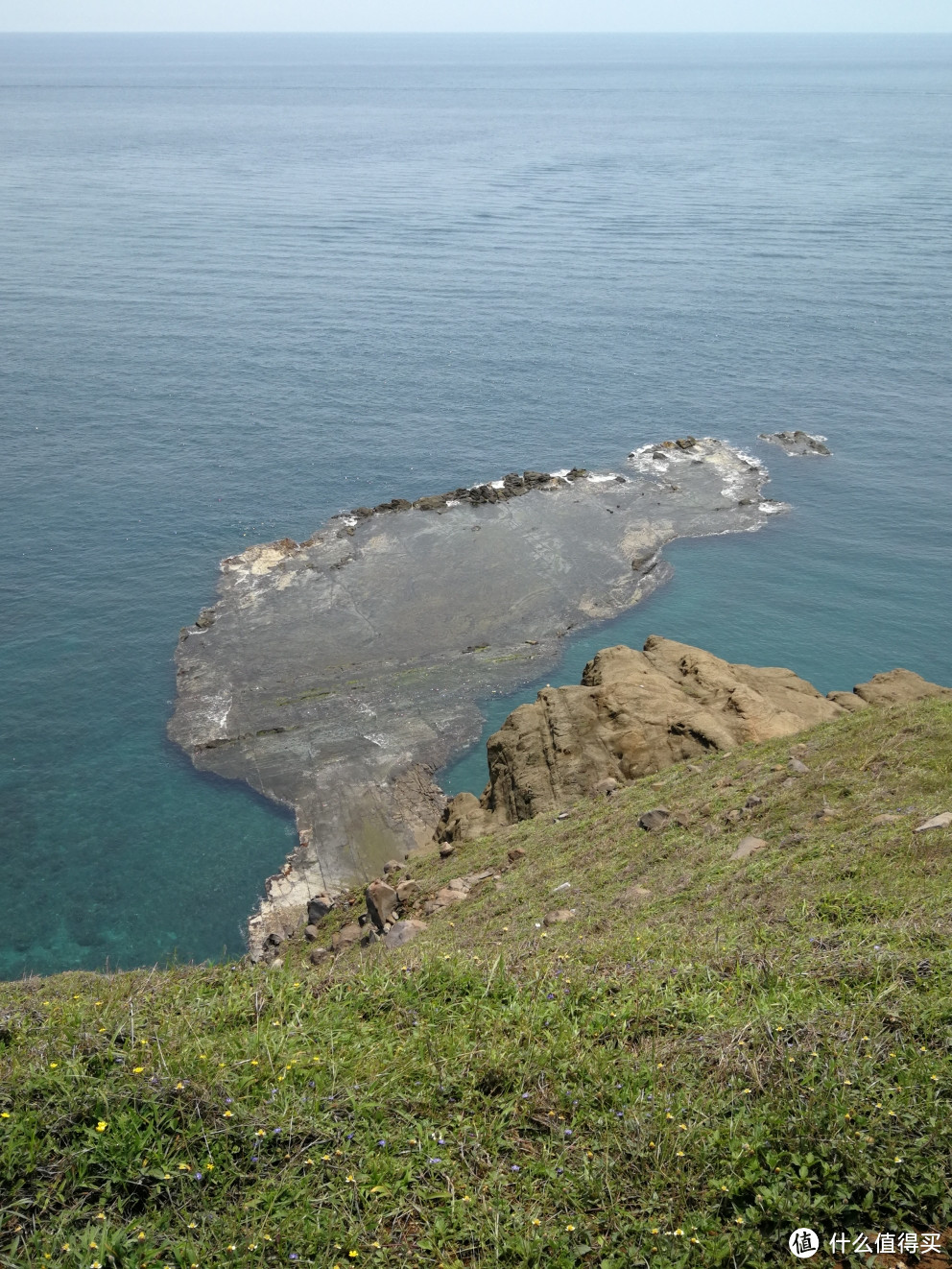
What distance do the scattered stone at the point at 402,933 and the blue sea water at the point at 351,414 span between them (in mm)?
12521

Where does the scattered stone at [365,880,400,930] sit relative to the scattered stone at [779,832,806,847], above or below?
below

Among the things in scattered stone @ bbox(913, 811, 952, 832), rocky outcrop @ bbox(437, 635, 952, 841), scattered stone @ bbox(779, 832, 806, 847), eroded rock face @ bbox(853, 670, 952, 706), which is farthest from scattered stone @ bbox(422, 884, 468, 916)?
eroded rock face @ bbox(853, 670, 952, 706)

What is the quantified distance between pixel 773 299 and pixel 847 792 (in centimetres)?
8873

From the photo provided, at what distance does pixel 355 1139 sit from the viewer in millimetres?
12039

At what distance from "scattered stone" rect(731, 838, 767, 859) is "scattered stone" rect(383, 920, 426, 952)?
7.54 meters

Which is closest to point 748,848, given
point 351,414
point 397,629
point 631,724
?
point 631,724

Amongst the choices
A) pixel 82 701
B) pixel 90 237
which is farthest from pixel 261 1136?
pixel 90 237

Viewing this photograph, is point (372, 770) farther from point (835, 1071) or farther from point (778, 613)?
point (835, 1071)

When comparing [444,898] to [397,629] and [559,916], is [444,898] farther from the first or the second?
[397,629]

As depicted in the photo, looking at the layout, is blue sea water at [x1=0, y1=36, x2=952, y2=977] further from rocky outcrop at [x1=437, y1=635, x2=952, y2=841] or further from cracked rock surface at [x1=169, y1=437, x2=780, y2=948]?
rocky outcrop at [x1=437, y1=635, x2=952, y2=841]

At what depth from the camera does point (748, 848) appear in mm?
22250

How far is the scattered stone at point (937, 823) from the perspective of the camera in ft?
65.4

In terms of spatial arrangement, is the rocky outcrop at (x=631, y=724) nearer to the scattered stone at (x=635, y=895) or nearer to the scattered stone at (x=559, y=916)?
the scattered stone at (x=635, y=895)

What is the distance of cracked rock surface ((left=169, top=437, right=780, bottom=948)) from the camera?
41344 millimetres
